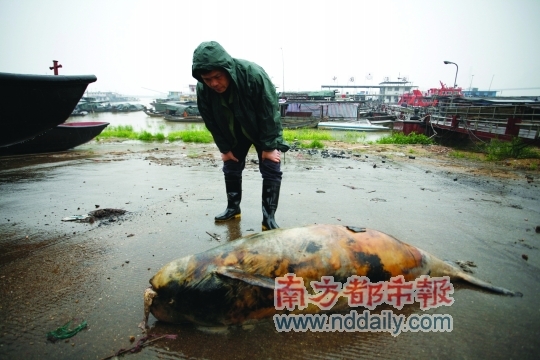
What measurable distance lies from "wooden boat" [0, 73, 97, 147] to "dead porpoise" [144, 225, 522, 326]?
3.93 metres

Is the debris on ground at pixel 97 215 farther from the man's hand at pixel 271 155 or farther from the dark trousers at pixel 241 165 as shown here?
the man's hand at pixel 271 155

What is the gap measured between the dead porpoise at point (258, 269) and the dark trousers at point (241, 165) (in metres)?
1.06

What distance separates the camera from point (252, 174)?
557 centimetres

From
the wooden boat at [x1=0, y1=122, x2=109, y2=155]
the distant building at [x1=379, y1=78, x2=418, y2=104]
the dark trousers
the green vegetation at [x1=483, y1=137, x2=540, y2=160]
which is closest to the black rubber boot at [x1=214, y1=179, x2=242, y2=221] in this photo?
the dark trousers

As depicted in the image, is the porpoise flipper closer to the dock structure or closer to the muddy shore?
the muddy shore

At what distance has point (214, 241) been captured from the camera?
261cm

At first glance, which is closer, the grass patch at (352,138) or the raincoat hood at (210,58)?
the raincoat hood at (210,58)

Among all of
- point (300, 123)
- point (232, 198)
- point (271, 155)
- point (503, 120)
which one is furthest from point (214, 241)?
point (300, 123)

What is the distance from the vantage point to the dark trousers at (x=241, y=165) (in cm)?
267

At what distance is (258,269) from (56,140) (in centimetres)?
972

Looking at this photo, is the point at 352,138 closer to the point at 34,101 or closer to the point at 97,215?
the point at 34,101

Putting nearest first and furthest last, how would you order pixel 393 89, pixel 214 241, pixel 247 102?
pixel 247 102
pixel 214 241
pixel 393 89

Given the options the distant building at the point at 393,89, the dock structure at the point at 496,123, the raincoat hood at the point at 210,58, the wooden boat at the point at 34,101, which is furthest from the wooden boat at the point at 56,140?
the distant building at the point at 393,89

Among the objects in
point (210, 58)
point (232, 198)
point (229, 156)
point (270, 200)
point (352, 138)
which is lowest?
point (352, 138)
